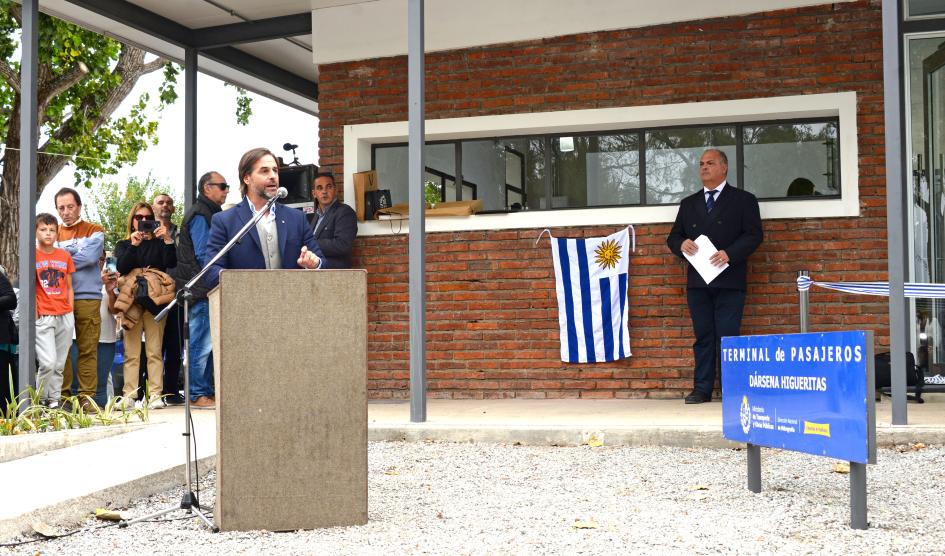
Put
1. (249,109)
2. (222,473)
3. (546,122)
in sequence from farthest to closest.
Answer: (249,109) < (546,122) < (222,473)

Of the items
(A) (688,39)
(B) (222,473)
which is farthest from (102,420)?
(A) (688,39)

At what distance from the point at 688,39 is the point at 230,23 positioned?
4.82m

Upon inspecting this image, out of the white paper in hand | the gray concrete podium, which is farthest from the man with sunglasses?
the gray concrete podium

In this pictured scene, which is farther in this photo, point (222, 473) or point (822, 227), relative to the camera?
point (822, 227)

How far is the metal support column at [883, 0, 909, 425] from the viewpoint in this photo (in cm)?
679

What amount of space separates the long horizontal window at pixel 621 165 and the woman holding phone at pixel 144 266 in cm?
237

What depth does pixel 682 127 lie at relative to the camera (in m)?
10.0

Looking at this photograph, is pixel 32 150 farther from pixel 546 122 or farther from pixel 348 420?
pixel 348 420

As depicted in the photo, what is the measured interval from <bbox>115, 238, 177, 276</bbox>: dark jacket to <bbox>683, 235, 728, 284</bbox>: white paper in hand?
15.2ft

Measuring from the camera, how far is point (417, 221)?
7.61 meters

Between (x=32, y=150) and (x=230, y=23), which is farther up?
(x=230, y=23)

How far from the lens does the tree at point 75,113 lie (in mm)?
19891

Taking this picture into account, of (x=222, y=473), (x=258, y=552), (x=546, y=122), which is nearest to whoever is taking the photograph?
(x=258, y=552)

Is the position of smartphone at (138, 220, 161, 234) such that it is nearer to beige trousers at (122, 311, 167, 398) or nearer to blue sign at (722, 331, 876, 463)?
beige trousers at (122, 311, 167, 398)
